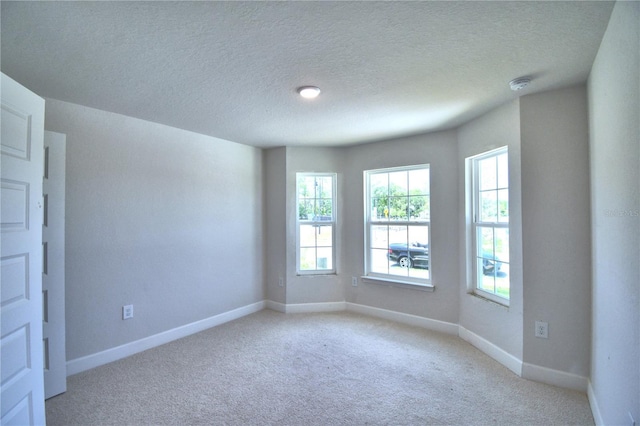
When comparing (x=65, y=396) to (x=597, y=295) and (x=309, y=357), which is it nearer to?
(x=309, y=357)

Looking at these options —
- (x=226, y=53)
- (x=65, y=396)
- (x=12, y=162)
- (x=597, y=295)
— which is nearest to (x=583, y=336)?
(x=597, y=295)

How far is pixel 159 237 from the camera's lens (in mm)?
3211

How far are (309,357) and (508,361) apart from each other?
176 centimetres

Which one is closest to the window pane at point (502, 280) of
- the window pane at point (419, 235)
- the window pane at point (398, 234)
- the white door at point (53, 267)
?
the window pane at point (419, 235)

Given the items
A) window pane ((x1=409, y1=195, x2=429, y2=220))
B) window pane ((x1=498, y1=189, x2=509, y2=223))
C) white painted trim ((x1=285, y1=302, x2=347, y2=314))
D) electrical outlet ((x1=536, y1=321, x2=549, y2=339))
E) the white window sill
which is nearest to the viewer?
electrical outlet ((x1=536, y1=321, x2=549, y2=339))

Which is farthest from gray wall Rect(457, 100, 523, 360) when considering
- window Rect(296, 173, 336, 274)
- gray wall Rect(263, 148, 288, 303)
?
gray wall Rect(263, 148, 288, 303)

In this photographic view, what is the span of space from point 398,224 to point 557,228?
1.75 metres

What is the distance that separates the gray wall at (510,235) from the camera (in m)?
2.57

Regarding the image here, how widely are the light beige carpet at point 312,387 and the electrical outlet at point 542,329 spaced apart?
38 cm

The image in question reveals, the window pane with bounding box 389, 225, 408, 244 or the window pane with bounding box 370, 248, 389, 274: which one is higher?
the window pane with bounding box 389, 225, 408, 244

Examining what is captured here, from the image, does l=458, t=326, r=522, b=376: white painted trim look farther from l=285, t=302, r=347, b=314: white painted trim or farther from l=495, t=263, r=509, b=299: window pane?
l=285, t=302, r=347, b=314: white painted trim

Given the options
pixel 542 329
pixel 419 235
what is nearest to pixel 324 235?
pixel 419 235

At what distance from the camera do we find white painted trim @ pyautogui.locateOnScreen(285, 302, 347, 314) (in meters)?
4.17

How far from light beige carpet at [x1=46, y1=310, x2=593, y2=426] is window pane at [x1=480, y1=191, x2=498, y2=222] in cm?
132
